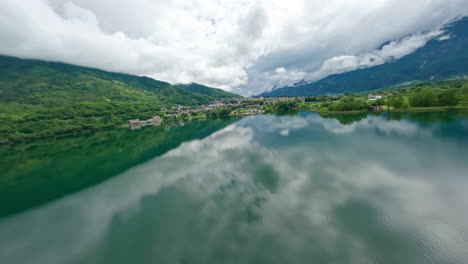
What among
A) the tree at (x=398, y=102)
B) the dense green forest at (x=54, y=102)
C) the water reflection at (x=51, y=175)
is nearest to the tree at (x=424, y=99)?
the tree at (x=398, y=102)

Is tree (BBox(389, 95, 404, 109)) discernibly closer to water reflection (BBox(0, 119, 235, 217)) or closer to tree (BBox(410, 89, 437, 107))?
tree (BBox(410, 89, 437, 107))

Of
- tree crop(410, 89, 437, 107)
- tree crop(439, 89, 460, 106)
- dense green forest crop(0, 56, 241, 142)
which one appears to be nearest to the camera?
tree crop(439, 89, 460, 106)

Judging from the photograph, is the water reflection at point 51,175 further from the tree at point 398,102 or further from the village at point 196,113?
the tree at point 398,102

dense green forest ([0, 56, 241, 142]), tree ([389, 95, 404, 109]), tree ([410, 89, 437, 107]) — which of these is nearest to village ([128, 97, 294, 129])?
dense green forest ([0, 56, 241, 142])

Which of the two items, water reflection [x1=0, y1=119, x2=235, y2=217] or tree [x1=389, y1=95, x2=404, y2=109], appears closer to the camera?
water reflection [x1=0, y1=119, x2=235, y2=217]

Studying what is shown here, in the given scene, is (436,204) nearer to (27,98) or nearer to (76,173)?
(76,173)

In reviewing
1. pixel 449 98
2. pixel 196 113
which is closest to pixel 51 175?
pixel 449 98
